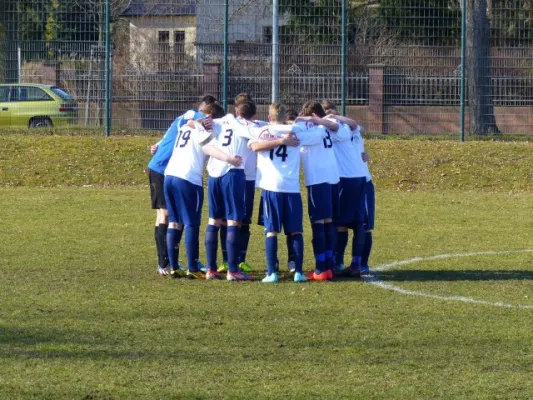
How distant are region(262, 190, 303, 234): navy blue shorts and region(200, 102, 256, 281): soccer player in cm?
31

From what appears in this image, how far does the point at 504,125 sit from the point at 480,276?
48.2 ft

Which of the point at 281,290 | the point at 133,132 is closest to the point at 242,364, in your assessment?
the point at 281,290

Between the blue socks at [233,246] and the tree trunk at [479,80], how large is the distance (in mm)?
15356

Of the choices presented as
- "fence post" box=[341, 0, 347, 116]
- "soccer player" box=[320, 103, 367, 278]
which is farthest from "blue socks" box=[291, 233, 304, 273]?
"fence post" box=[341, 0, 347, 116]

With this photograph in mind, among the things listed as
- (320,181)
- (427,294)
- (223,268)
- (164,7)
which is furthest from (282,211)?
(164,7)

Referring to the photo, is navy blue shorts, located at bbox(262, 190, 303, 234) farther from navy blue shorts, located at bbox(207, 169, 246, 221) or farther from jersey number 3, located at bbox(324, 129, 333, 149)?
jersey number 3, located at bbox(324, 129, 333, 149)

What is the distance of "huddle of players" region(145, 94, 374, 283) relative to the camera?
10.8 meters

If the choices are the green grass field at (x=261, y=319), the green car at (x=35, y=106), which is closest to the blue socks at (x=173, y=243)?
the green grass field at (x=261, y=319)

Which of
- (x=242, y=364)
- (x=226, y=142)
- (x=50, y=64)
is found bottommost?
(x=242, y=364)

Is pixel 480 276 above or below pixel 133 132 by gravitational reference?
below

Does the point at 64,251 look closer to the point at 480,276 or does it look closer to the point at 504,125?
the point at 480,276

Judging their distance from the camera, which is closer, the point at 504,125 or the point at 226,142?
the point at 226,142

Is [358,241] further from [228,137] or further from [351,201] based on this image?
[228,137]

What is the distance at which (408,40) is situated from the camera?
25641mm
